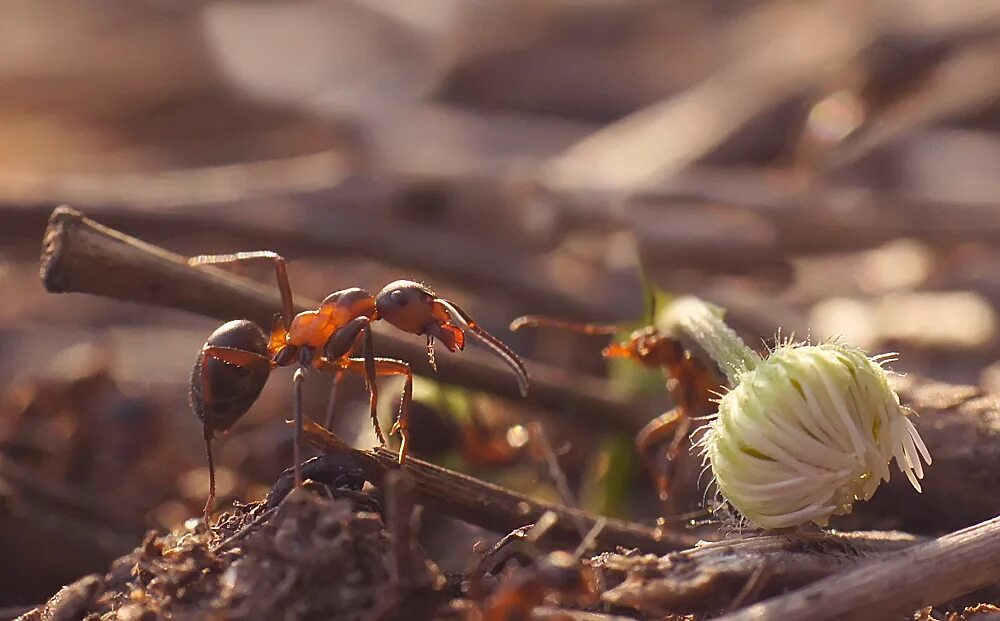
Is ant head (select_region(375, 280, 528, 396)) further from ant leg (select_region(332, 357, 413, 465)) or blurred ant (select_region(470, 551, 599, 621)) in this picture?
blurred ant (select_region(470, 551, 599, 621))

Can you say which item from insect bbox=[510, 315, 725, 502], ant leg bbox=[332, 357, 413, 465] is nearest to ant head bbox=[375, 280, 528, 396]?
ant leg bbox=[332, 357, 413, 465]

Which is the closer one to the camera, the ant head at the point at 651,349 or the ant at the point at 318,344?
the ant at the point at 318,344

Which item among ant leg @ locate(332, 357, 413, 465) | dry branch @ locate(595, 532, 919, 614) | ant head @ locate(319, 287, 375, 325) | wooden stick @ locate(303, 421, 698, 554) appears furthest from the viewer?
ant head @ locate(319, 287, 375, 325)

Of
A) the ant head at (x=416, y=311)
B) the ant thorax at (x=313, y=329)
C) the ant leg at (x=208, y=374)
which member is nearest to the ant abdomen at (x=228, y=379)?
the ant leg at (x=208, y=374)

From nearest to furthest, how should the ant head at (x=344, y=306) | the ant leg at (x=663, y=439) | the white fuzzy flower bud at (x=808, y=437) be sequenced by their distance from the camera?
the white fuzzy flower bud at (x=808, y=437)
the ant head at (x=344, y=306)
the ant leg at (x=663, y=439)

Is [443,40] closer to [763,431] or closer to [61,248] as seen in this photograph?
[61,248]

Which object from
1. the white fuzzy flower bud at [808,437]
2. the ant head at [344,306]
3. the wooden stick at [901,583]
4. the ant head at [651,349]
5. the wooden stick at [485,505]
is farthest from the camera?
the ant head at [651,349]

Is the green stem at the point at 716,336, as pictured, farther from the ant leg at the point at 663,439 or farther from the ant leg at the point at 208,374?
the ant leg at the point at 208,374

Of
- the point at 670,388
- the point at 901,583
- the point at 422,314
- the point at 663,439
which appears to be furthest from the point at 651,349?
the point at 901,583
